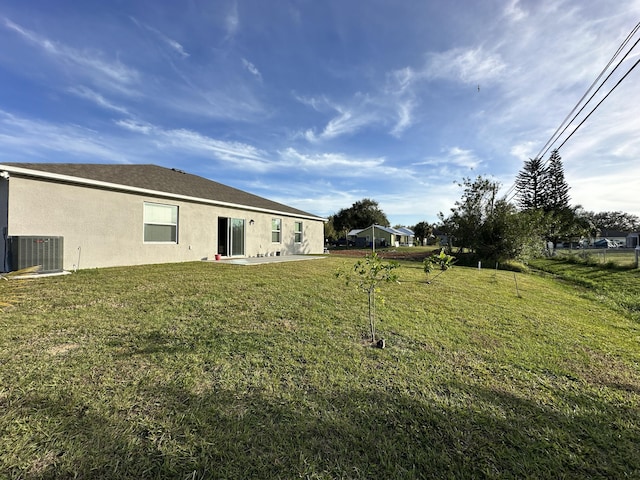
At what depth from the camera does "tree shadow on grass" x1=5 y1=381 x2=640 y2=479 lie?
5.59ft

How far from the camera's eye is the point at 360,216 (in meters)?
49.4

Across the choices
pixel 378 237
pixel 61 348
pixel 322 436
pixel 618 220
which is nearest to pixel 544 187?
pixel 378 237

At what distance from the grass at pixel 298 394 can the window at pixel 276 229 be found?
1029 centimetres

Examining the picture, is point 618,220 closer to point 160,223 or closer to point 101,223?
point 160,223

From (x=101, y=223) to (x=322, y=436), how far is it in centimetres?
943

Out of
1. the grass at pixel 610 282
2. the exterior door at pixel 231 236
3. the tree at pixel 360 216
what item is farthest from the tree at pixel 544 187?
the exterior door at pixel 231 236

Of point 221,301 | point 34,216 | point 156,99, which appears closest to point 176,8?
point 156,99

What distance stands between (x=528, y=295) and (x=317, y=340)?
745cm

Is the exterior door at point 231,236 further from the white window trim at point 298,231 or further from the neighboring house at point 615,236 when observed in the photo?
the neighboring house at point 615,236

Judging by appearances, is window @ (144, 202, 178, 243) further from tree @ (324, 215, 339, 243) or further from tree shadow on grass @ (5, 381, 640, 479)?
tree @ (324, 215, 339, 243)

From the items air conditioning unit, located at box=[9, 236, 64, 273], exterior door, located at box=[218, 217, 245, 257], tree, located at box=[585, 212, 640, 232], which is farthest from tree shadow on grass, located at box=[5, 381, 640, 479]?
tree, located at box=[585, 212, 640, 232]

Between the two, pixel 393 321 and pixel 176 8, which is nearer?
pixel 393 321

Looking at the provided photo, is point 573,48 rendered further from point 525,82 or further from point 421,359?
point 421,359

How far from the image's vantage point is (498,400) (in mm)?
2557
